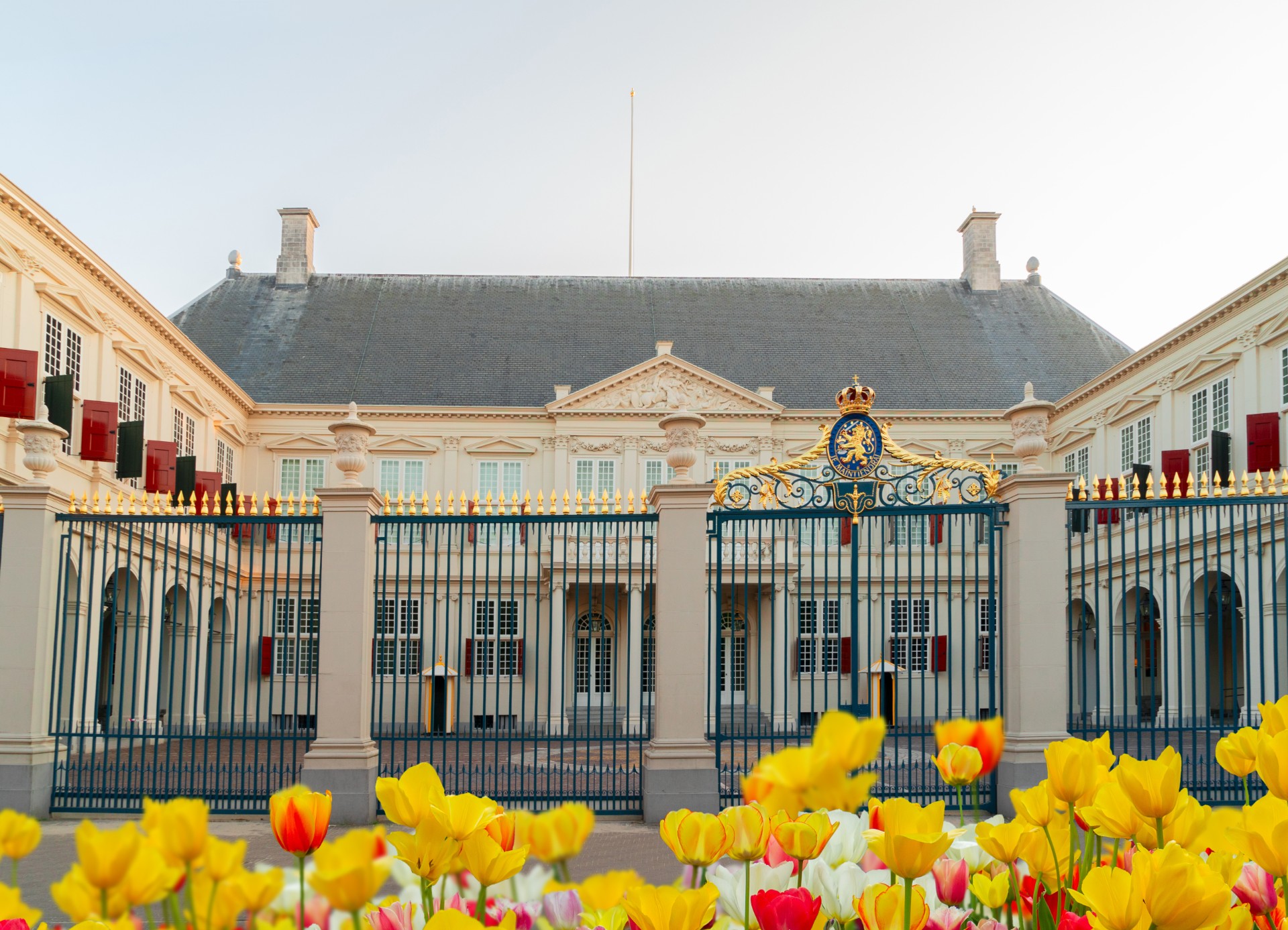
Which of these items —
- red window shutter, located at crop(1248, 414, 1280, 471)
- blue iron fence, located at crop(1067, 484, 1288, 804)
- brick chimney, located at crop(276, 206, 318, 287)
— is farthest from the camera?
brick chimney, located at crop(276, 206, 318, 287)

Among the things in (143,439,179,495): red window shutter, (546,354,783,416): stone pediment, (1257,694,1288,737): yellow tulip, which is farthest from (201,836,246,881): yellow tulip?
(546,354,783,416): stone pediment

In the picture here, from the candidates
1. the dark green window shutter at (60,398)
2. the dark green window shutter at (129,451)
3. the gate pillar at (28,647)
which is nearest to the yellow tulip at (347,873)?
the gate pillar at (28,647)

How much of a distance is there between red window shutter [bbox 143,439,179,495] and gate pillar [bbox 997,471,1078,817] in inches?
726

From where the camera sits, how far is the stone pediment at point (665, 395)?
31.7m

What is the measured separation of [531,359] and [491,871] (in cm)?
3434

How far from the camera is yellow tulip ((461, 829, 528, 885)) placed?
1.11 m

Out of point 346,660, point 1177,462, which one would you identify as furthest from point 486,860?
point 1177,462

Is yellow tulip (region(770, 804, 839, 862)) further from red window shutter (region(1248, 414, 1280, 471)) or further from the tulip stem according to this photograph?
red window shutter (region(1248, 414, 1280, 471))

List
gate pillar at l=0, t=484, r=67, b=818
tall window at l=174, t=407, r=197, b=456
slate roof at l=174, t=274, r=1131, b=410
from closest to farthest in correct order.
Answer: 1. gate pillar at l=0, t=484, r=67, b=818
2. tall window at l=174, t=407, r=197, b=456
3. slate roof at l=174, t=274, r=1131, b=410

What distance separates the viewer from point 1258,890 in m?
1.25

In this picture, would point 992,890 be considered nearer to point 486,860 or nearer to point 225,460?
point 486,860

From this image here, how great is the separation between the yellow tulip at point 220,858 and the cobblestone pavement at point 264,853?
19.4 feet

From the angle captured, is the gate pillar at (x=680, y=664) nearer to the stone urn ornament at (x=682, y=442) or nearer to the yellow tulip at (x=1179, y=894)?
the stone urn ornament at (x=682, y=442)

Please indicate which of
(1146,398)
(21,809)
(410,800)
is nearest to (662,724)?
(21,809)
